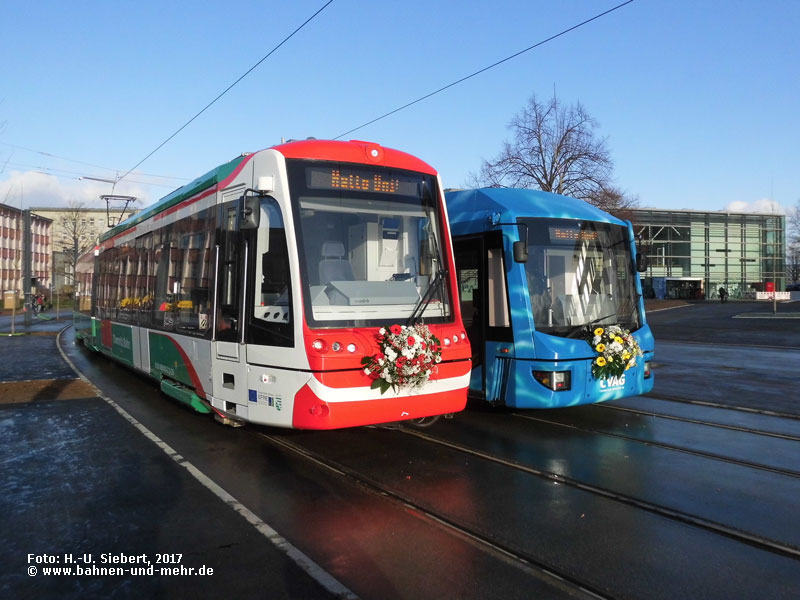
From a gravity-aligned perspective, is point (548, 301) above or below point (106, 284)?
below

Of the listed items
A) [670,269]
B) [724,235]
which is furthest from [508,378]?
[724,235]

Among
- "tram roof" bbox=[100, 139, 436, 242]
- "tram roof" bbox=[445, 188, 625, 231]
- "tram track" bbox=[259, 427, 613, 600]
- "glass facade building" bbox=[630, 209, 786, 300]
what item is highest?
"glass facade building" bbox=[630, 209, 786, 300]

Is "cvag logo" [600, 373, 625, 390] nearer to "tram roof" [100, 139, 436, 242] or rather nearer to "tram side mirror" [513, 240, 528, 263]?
"tram side mirror" [513, 240, 528, 263]

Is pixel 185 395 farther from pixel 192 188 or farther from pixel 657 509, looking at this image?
pixel 657 509

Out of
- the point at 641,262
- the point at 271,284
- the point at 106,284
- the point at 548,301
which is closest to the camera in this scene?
the point at 271,284

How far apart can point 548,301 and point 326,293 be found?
3459mm

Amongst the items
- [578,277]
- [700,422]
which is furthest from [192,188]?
[700,422]

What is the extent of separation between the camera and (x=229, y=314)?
7074mm

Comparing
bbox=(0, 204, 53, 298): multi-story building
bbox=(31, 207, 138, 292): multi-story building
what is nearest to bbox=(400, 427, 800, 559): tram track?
bbox=(31, 207, 138, 292): multi-story building

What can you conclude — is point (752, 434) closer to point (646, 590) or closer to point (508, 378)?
point (508, 378)

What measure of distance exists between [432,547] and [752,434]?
211 inches

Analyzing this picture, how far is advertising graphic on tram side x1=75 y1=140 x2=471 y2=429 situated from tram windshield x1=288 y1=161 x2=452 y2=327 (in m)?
0.01

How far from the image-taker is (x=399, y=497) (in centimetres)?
552

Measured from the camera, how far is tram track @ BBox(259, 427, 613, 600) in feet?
12.6
